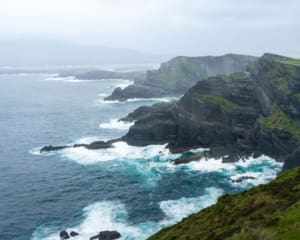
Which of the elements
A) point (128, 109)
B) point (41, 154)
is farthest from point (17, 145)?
point (128, 109)

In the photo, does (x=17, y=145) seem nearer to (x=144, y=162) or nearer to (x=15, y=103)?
(x=144, y=162)

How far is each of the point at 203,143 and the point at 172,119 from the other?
13.0m

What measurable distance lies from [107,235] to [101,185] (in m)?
23.3

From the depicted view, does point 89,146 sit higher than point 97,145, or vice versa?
point 97,145

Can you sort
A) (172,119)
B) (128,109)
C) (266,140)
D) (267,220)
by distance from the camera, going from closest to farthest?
(267,220)
(266,140)
(172,119)
(128,109)

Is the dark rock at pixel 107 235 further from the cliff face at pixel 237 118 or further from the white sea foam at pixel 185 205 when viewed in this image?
the cliff face at pixel 237 118

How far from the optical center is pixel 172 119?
4242 inches

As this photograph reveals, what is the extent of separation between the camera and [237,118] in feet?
322

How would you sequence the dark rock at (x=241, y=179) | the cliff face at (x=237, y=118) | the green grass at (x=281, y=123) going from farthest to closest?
the cliff face at (x=237, y=118) < the green grass at (x=281, y=123) < the dark rock at (x=241, y=179)

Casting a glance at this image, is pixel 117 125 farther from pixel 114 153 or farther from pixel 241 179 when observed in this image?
pixel 241 179

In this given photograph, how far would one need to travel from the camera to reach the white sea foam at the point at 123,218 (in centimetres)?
5638

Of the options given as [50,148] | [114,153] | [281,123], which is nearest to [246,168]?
[281,123]

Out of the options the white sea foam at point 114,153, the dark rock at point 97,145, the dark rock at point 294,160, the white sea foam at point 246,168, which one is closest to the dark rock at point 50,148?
the white sea foam at point 114,153

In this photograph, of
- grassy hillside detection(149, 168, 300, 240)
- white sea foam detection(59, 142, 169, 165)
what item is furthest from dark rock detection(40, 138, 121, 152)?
grassy hillside detection(149, 168, 300, 240)
